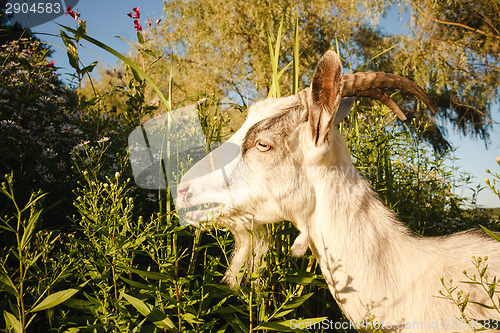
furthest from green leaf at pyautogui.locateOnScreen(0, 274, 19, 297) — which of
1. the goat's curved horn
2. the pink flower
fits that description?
the pink flower

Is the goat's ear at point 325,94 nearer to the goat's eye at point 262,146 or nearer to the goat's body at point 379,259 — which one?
the goat's body at point 379,259

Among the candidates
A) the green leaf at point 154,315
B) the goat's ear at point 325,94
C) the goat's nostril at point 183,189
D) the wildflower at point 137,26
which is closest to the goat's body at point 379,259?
the goat's ear at point 325,94

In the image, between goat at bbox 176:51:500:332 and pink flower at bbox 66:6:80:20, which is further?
pink flower at bbox 66:6:80:20

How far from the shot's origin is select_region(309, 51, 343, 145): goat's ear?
1596mm

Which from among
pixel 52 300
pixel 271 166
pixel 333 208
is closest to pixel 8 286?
pixel 52 300

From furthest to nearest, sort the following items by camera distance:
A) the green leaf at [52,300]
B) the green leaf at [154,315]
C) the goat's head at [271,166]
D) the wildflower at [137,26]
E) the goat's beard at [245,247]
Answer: the wildflower at [137,26] → the goat's beard at [245,247] → the goat's head at [271,166] → the green leaf at [154,315] → the green leaf at [52,300]

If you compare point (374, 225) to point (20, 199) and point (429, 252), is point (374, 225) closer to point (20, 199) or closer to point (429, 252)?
point (429, 252)

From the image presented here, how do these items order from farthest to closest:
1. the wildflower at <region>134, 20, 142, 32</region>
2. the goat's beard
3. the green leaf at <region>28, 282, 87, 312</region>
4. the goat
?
the wildflower at <region>134, 20, 142, 32</region>
the goat's beard
the goat
the green leaf at <region>28, 282, 87, 312</region>

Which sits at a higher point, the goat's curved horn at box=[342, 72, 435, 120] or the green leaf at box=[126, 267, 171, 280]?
the goat's curved horn at box=[342, 72, 435, 120]

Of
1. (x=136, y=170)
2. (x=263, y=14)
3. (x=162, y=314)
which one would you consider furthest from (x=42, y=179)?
(x=263, y=14)

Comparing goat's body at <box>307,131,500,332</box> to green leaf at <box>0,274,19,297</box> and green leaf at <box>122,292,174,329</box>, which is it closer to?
green leaf at <box>122,292,174,329</box>

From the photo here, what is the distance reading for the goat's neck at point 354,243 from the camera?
1.68 metres

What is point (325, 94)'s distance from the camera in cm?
166

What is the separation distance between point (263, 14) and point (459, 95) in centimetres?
748
